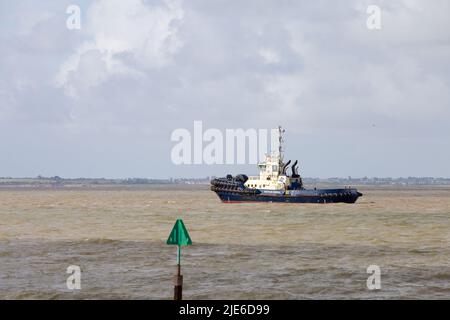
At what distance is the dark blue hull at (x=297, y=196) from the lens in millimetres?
98144

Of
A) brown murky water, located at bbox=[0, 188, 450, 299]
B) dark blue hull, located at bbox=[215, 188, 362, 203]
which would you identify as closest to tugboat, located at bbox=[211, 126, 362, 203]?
dark blue hull, located at bbox=[215, 188, 362, 203]

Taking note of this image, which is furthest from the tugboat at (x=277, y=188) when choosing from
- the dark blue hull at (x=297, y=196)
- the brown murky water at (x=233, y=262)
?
the brown murky water at (x=233, y=262)

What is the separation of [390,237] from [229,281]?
81.0ft

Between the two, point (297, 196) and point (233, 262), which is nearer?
point (233, 262)

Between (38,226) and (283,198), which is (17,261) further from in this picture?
(283,198)

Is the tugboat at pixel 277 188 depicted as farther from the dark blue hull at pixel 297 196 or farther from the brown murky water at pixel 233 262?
the brown murky water at pixel 233 262

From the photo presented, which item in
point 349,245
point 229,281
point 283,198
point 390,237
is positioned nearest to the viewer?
Answer: point 229,281

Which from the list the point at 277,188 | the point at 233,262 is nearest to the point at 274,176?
the point at 277,188

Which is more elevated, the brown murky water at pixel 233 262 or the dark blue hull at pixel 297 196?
the dark blue hull at pixel 297 196

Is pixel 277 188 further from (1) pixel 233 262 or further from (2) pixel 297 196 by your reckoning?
(1) pixel 233 262

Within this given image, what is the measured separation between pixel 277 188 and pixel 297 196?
3211 millimetres

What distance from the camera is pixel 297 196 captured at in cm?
9812
